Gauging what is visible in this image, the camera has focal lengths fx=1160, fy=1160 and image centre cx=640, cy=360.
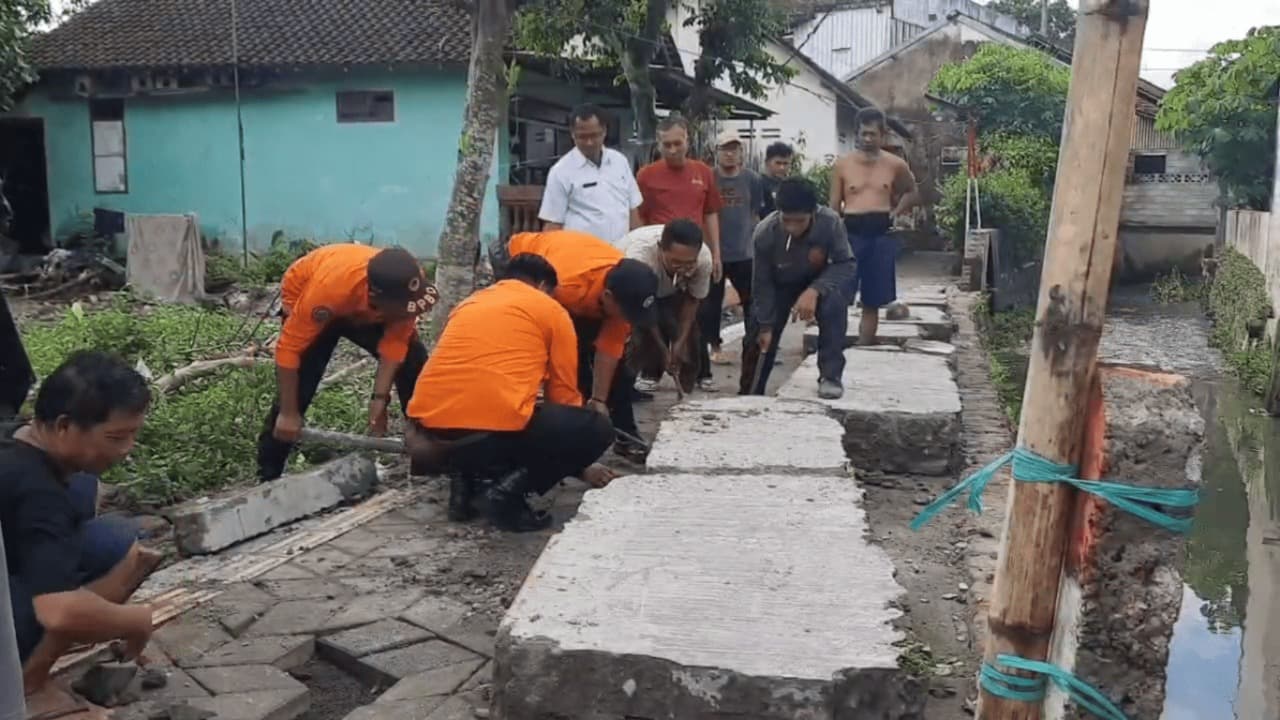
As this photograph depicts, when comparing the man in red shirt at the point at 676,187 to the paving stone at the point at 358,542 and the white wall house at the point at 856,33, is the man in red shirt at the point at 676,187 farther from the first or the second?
the white wall house at the point at 856,33

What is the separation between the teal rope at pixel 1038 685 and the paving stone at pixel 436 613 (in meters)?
1.75

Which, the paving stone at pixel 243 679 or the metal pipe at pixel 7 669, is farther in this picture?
the paving stone at pixel 243 679

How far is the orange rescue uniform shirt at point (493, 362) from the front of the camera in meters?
4.07

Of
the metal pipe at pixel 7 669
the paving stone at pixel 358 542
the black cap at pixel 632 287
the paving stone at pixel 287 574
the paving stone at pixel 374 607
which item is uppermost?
the black cap at pixel 632 287

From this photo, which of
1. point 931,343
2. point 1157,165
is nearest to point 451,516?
point 931,343

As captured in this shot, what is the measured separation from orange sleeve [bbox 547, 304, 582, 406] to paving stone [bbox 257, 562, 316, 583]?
3.52ft

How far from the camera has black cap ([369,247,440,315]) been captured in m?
4.50

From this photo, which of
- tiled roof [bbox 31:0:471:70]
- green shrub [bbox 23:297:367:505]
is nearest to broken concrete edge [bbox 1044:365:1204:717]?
green shrub [bbox 23:297:367:505]

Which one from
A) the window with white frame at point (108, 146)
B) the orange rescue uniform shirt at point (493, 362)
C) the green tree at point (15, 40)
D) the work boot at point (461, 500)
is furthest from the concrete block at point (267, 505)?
the window with white frame at point (108, 146)

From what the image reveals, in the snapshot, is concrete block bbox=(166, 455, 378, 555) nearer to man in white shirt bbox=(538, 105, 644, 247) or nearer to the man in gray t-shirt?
man in white shirt bbox=(538, 105, 644, 247)

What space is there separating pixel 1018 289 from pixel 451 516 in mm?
13884

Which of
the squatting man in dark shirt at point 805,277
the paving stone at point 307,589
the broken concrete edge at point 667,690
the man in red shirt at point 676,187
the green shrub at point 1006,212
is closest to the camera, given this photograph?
the broken concrete edge at point 667,690

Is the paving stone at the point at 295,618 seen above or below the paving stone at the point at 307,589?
above

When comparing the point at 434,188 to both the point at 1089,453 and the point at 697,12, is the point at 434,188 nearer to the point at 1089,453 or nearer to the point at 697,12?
the point at 697,12
